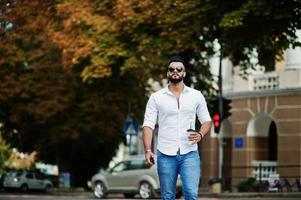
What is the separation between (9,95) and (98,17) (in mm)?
11626

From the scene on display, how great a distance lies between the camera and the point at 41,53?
42.1 meters

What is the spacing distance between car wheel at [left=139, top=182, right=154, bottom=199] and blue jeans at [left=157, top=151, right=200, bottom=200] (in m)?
22.3

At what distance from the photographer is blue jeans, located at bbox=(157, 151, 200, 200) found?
9.12 meters

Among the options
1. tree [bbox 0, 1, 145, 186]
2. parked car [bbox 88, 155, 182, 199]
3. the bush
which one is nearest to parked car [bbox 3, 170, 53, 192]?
tree [bbox 0, 1, 145, 186]

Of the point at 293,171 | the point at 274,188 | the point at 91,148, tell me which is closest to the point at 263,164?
the point at 293,171

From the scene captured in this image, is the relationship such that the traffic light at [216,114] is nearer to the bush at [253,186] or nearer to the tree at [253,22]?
the tree at [253,22]

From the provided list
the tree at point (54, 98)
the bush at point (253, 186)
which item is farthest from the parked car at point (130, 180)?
the tree at point (54, 98)

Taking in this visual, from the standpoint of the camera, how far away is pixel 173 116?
9.23 m

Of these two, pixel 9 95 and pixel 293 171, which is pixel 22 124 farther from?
pixel 293 171

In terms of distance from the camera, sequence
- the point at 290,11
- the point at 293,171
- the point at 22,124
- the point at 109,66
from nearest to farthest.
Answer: the point at 290,11 < the point at 109,66 < the point at 293,171 < the point at 22,124

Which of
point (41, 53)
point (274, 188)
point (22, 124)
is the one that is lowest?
point (274, 188)

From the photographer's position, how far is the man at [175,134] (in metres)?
9.15

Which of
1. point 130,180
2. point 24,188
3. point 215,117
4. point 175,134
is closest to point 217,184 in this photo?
point 130,180

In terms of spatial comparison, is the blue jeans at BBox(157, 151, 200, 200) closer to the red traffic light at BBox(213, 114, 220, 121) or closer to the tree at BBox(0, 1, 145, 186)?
the red traffic light at BBox(213, 114, 220, 121)
